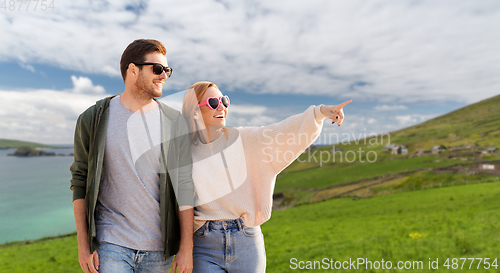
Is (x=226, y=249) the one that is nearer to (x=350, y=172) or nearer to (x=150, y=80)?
(x=150, y=80)

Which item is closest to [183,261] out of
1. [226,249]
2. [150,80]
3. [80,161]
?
[226,249]

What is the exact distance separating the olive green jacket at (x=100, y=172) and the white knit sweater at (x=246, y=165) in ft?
0.56

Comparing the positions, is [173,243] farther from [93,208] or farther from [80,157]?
[80,157]

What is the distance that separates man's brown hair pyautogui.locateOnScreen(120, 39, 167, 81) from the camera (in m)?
2.58

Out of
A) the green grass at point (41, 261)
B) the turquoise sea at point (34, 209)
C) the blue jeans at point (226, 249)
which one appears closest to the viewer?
the blue jeans at point (226, 249)

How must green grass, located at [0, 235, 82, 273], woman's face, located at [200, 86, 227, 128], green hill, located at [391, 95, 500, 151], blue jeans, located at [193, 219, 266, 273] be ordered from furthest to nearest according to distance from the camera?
green hill, located at [391, 95, 500, 151] < green grass, located at [0, 235, 82, 273] < woman's face, located at [200, 86, 227, 128] < blue jeans, located at [193, 219, 266, 273]

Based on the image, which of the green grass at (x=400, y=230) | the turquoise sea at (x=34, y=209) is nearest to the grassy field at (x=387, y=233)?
the green grass at (x=400, y=230)

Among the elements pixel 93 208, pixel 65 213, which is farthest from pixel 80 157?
pixel 65 213

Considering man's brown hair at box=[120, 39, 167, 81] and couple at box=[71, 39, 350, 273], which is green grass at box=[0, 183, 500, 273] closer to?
couple at box=[71, 39, 350, 273]

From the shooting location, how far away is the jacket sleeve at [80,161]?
8.14ft

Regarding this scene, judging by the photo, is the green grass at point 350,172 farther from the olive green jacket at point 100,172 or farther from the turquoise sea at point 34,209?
the olive green jacket at point 100,172

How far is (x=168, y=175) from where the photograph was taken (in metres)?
2.55

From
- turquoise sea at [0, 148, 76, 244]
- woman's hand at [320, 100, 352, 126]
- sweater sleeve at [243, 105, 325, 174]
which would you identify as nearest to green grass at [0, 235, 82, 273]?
sweater sleeve at [243, 105, 325, 174]

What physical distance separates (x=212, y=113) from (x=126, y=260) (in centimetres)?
149
